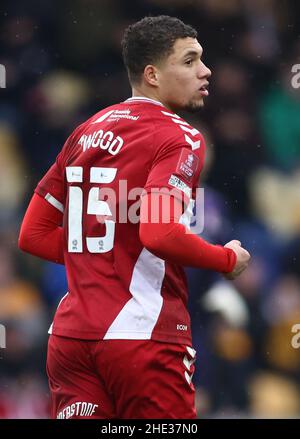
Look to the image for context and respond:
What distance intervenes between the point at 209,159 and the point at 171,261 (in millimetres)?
2583

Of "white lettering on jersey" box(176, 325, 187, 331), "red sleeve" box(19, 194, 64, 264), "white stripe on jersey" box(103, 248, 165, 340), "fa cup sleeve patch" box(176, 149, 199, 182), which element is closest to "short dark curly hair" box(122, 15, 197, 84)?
"fa cup sleeve patch" box(176, 149, 199, 182)

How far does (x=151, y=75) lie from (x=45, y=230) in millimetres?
624

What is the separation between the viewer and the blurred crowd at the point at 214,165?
5.27 metres

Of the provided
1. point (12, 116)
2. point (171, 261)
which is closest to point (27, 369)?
point (12, 116)

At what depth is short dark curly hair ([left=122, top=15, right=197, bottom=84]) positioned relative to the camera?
3189 mm

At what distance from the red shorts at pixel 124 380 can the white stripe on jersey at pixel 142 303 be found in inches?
1.1

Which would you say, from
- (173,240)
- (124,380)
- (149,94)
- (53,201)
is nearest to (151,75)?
(149,94)

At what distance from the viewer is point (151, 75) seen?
3193 millimetres

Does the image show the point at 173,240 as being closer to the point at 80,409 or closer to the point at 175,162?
the point at 175,162

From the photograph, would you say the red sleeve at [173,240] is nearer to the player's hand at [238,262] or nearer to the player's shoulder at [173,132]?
the player's hand at [238,262]

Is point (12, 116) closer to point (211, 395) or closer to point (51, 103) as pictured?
point (51, 103)

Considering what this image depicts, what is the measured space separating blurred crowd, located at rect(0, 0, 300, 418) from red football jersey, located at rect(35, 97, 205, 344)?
2230 mm

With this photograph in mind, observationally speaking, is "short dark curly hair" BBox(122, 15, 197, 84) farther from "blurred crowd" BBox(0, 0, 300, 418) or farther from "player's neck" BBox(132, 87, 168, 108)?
"blurred crowd" BBox(0, 0, 300, 418)

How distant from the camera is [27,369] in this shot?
17.3 ft
